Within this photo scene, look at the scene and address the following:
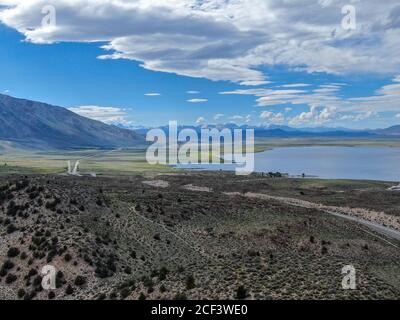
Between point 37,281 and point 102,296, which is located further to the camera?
point 37,281

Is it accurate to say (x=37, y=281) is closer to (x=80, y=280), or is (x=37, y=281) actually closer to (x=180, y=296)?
(x=80, y=280)

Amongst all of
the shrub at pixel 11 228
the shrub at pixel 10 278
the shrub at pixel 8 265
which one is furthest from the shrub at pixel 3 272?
the shrub at pixel 11 228

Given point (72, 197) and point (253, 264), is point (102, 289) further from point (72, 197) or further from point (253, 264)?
point (72, 197)

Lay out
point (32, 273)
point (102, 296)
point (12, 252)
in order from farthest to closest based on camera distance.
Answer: point (12, 252), point (32, 273), point (102, 296)

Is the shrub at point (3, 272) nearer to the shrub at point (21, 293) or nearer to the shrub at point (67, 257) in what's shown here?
the shrub at point (21, 293)

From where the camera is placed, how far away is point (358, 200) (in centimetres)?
9094

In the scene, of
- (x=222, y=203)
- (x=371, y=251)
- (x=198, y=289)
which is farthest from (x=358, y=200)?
(x=198, y=289)

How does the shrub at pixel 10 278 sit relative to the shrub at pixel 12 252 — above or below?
below

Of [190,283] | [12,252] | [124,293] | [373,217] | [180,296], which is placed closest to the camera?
[180,296]

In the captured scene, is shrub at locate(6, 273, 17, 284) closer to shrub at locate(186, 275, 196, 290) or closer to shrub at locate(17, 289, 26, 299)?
shrub at locate(17, 289, 26, 299)

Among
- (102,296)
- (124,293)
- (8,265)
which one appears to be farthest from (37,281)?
(124,293)

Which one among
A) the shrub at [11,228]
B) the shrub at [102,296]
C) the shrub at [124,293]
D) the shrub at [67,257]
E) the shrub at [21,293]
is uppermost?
the shrub at [11,228]
